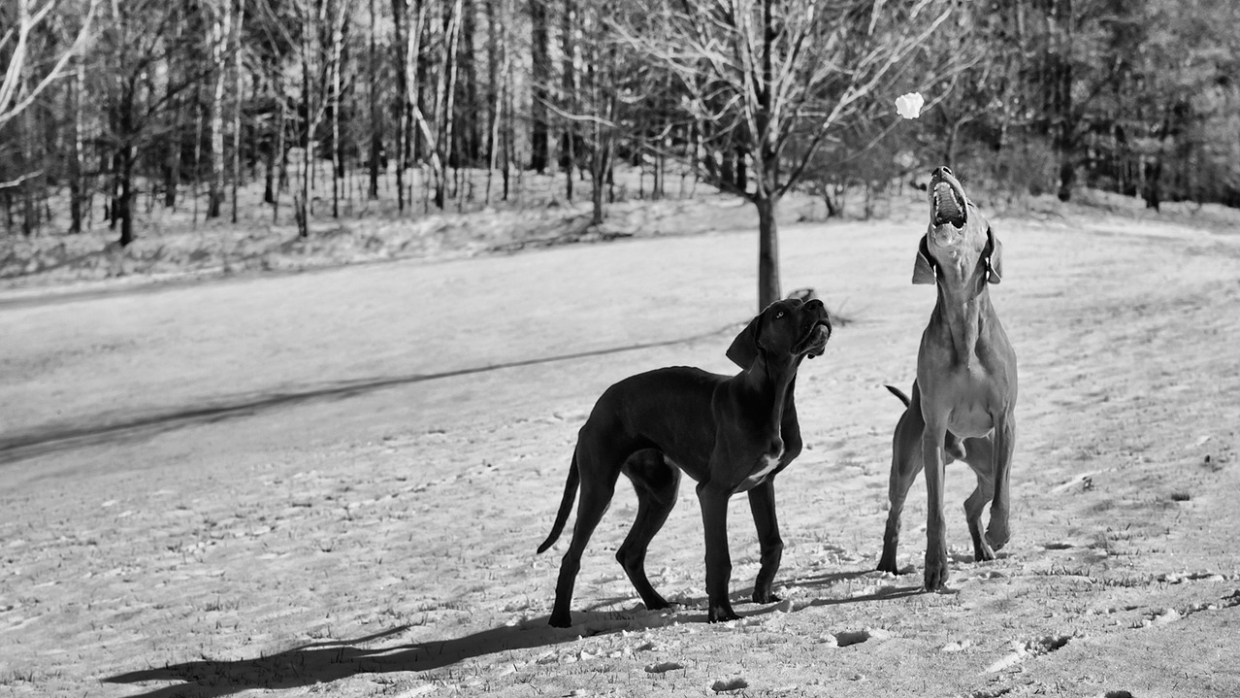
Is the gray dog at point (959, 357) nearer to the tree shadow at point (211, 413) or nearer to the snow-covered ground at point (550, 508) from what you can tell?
the snow-covered ground at point (550, 508)

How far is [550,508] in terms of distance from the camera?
9352mm

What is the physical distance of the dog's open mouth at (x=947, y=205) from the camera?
4.84 metres

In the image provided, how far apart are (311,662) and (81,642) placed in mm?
1997

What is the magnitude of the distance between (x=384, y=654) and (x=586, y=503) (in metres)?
1.20

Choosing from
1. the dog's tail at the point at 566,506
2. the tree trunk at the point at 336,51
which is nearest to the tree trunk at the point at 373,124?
the tree trunk at the point at 336,51

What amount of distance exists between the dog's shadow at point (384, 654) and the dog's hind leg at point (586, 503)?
128 millimetres

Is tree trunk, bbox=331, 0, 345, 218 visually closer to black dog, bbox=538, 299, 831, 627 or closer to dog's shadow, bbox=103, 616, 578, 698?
dog's shadow, bbox=103, 616, 578, 698

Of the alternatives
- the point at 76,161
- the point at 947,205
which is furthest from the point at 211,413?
the point at 76,161

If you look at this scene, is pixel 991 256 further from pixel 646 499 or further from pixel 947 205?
pixel 646 499

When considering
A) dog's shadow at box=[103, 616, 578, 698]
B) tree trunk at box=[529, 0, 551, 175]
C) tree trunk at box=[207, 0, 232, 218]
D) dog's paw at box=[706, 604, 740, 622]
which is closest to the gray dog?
dog's paw at box=[706, 604, 740, 622]

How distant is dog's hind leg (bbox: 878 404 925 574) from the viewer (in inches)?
232

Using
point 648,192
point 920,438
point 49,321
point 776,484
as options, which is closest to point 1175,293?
point 776,484

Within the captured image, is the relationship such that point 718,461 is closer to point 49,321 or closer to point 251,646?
point 251,646

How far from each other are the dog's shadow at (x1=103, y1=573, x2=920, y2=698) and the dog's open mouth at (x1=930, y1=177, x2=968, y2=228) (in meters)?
1.66
